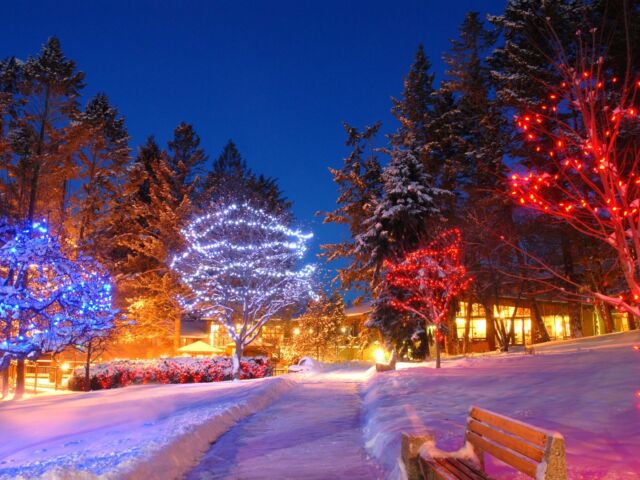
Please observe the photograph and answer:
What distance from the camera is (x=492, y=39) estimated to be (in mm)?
34531

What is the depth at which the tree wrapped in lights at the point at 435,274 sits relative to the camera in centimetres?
2197

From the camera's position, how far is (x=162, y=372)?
23.2 metres

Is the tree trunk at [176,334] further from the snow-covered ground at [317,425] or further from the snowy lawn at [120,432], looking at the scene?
the snow-covered ground at [317,425]

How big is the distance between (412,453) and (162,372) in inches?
770

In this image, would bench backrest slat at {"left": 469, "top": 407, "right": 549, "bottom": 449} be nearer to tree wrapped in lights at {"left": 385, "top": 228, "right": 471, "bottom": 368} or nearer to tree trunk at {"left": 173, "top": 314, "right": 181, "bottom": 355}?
tree wrapped in lights at {"left": 385, "top": 228, "right": 471, "bottom": 368}

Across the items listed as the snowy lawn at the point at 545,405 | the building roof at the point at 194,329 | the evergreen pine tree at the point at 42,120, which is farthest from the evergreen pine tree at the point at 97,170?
the snowy lawn at the point at 545,405

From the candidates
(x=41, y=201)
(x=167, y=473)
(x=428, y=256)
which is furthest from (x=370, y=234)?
(x=167, y=473)

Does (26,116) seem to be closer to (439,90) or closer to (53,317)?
(53,317)

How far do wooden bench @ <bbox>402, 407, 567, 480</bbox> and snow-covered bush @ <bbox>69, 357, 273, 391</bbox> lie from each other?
1949 cm

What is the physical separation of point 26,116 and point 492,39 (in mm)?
Answer: 28045

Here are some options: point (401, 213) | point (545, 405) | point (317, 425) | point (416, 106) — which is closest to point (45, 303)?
point (317, 425)

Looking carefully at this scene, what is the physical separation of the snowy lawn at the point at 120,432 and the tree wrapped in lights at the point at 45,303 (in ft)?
5.64

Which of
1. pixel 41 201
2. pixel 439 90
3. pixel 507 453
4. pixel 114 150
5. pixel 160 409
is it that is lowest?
Result: pixel 160 409

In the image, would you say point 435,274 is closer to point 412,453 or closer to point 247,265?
point 247,265
